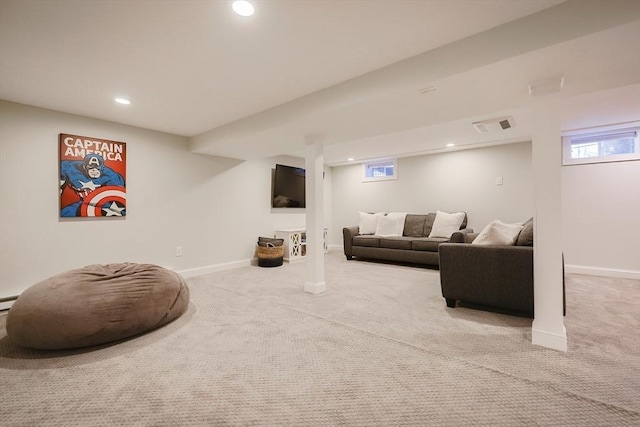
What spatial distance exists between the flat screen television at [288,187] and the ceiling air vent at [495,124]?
3406mm

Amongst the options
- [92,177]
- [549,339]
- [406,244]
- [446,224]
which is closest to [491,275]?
[549,339]

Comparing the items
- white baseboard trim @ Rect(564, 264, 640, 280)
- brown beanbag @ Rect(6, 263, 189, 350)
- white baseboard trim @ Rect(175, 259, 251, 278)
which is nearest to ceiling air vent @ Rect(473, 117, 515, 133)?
white baseboard trim @ Rect(564, 264, 640, 280)

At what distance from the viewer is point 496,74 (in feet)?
6.43

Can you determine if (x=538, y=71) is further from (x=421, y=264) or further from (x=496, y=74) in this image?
(x=421, y=264)

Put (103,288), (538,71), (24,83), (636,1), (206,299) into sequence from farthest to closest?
(206,299)
(24,83)
(103,288)
(538,71)
(636,1)

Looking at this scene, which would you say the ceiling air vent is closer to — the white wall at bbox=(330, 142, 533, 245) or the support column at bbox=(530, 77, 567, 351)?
the white wall at bbox=(330, 142, 533, 245)

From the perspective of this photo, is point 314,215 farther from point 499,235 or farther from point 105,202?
point 105,202

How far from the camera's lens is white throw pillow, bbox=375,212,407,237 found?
18.4 ft

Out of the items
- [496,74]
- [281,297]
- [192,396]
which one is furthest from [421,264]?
[192,396]

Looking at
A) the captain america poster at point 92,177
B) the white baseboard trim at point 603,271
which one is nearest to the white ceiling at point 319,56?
the captain america poster at point 92,177

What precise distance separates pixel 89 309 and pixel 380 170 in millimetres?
5790

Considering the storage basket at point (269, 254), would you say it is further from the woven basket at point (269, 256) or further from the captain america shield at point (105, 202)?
the captain america shield at point (105, 202)

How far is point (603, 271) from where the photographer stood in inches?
158

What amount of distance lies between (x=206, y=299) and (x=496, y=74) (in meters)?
3.38
